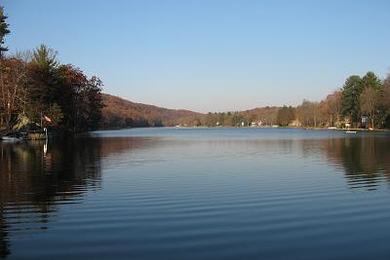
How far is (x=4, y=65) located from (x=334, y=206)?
55897 mm

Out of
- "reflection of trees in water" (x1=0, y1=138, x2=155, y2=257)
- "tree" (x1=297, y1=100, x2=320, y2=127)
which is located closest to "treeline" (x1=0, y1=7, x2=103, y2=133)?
"reflection of trees in water" (x1=0, y1=138, x2=155, y2=257)

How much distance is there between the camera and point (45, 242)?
9836mm

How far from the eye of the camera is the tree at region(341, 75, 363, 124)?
12506cm

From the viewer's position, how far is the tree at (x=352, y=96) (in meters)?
125

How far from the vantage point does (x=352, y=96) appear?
417 ft

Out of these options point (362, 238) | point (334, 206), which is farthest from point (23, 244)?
point (334, 206)

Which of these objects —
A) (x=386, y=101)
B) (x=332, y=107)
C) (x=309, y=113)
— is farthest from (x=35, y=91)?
(x=309, y=113)

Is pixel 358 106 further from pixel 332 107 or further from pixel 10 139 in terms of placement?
pixel 10 139

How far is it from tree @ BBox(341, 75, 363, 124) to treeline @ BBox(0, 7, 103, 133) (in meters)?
69.7

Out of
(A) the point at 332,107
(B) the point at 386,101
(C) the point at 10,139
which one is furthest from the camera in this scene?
(A) the point at 332,107

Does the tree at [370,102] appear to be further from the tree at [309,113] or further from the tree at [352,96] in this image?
the tree at [309,113]

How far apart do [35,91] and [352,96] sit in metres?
85.4

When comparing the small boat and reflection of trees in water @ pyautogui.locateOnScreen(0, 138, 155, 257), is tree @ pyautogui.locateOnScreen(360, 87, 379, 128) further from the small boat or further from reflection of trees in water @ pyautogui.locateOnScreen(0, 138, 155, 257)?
reflection of trees in water @ pyautogui.locateOnScreen(0, 138, 155, 257)

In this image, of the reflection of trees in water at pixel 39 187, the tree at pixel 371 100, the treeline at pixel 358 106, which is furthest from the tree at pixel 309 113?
the reflection of trees in water at pixel 39 187
